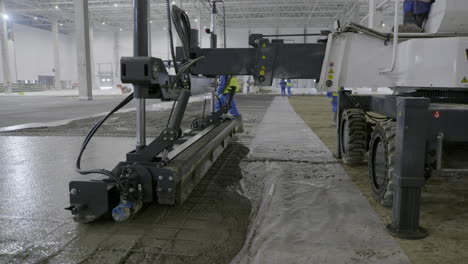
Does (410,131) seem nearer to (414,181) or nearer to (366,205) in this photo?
(414,181)

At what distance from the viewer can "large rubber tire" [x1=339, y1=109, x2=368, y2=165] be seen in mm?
4387

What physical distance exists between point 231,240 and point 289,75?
189 centimetres

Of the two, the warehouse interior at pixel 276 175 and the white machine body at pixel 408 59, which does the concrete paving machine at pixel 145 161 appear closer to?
the warehouse interior at pixel 276 175

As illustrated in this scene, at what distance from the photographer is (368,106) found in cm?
460

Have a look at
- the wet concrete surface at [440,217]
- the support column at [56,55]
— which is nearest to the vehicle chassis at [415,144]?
the wet concrete surface at [440,217]

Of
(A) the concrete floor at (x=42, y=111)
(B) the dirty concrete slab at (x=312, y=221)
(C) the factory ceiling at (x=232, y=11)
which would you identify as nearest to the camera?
(B) the dirty concrete slab at (x=312, y=221)

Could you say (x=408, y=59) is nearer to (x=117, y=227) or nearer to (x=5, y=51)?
(x=117, y=227)

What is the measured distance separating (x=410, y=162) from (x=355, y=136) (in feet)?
7.07

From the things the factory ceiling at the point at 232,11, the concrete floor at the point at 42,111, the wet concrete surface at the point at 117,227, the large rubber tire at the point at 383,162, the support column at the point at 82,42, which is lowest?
the wet concrete surface at the point at 117,227

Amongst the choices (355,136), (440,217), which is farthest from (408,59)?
(355,136)

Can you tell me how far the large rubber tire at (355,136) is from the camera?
4.39 m

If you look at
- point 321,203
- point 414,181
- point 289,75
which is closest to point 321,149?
point 289,75

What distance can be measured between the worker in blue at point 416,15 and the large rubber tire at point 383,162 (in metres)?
0.95

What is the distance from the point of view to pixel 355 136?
444 cm
